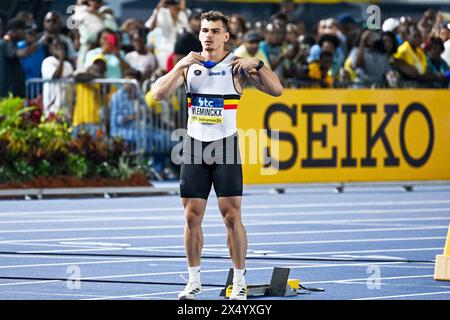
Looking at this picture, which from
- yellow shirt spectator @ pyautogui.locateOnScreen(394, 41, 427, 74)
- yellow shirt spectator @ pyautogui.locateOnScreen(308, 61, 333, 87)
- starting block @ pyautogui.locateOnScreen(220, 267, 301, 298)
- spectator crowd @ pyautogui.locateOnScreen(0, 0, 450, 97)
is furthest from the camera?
yellow shirt spectator @ pyautogui.locateOnScreen(394, 41, 427, 74)

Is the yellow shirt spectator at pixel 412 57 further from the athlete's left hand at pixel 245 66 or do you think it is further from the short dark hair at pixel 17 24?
the athlete's left hand at pixel 245 66

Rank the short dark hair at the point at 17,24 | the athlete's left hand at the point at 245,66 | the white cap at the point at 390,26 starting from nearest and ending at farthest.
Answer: the athlete's left hand at the point at 245,66, the short dark hair at the point at 17,24, the white cap at the point at 390,26

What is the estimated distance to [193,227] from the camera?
11.9 metres

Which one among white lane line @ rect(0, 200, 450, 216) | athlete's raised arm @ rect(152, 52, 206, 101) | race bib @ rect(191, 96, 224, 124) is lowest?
white lane line @ rect(0, 200, 450, 216)

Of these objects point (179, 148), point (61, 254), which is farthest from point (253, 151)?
point (61, 254)

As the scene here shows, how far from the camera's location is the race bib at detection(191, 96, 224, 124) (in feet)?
38.9

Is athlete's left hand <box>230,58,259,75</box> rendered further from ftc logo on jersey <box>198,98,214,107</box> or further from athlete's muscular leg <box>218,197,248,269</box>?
Answer: athlete's muscular leg <box>218,197,248,269</box>

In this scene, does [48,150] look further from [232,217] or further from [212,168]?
[232,217]

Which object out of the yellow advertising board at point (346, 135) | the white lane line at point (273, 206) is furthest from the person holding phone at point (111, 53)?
the white lane line at point (273, 206)

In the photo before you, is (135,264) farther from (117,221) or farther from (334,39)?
(334,39)

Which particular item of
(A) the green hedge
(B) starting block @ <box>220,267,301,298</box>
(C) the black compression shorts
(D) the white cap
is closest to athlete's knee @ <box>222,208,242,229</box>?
(C) the black compression shorts

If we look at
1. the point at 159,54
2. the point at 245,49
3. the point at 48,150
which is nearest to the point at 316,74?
the point at 245,49

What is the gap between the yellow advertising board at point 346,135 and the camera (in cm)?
2502

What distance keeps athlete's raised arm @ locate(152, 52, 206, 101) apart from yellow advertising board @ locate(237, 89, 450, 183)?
40.8ft
